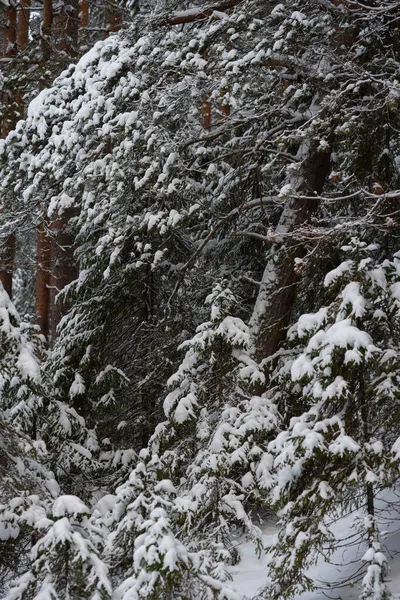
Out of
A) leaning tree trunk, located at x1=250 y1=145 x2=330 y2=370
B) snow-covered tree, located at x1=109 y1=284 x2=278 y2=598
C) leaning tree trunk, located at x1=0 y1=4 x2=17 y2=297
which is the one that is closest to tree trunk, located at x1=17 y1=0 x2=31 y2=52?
leaning tree trunk, located at x1=0 y1=4 x2=17 y2=297

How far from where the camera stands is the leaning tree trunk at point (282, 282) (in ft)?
26.3

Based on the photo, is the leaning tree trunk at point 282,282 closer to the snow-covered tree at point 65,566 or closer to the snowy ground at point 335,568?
the snowy ground at point 335,568

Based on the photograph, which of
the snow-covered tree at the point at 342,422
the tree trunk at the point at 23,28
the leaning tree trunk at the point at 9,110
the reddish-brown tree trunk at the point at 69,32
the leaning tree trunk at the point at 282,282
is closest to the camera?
the snow-covered tree at the point at 342,422

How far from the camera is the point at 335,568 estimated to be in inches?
220

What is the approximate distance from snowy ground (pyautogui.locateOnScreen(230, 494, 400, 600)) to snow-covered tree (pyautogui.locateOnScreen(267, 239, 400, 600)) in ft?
1.32

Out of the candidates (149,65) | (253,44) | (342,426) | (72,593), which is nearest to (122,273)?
(149,65)

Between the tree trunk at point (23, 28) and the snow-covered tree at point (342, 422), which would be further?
the tree trunk at point (23, 28)

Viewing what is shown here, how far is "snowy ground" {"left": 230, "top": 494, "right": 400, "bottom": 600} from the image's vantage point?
16.5ft

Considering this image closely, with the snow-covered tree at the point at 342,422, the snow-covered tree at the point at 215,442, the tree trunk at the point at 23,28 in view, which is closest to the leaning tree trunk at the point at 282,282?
the snow-covered tree at the point at 215,442

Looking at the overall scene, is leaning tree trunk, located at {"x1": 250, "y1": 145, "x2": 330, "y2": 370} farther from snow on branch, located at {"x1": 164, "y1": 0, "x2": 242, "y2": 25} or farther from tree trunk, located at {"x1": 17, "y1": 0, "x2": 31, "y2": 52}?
tree trunk, located at {"x1": 17, "y1": 0, "x2": 31, "y2": 52}

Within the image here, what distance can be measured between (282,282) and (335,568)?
3572 millimetres

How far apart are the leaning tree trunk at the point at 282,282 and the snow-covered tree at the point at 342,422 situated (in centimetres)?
276

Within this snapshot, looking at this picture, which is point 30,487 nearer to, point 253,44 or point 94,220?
point 94,220

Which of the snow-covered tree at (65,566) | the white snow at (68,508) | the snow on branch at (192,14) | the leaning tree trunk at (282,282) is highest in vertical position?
the snow on branch at (192,14)
